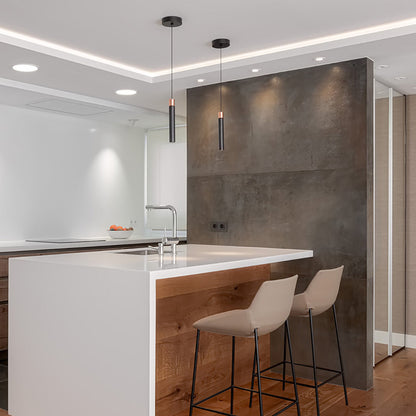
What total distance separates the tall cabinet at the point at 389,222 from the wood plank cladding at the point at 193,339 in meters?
1.02

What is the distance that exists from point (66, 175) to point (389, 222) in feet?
10.9

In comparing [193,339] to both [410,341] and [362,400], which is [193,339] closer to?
[362,400]

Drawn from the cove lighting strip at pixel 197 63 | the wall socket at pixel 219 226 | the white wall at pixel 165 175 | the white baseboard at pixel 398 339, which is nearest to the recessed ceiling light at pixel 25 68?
the cove lighting strip at pixel 197 63

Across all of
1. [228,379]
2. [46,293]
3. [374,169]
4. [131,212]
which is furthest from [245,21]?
[131,212]

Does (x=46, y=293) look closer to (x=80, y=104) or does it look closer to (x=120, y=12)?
(x=120, y=12)

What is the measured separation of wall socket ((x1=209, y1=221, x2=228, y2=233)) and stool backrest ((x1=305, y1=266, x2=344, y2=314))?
1258 millimetres

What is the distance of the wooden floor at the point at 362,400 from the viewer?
3.34 metres

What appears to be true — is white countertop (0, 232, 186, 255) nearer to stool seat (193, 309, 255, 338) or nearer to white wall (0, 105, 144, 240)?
white wall (0, 105, 144, 240)

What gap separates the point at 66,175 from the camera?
571 cm

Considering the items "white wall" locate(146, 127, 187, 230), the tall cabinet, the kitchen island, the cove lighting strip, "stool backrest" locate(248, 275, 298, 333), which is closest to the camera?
the kitchen island

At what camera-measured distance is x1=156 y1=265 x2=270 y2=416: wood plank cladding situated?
10.7 feet

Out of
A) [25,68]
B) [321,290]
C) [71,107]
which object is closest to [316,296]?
[321,290]

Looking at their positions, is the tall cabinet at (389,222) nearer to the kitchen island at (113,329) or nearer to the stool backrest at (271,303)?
the kitchen island at (113,329)

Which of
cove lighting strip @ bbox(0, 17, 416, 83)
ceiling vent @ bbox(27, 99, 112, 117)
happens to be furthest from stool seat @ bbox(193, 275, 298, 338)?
ceiling vent @ bbox(27, 99, 112, 117)
